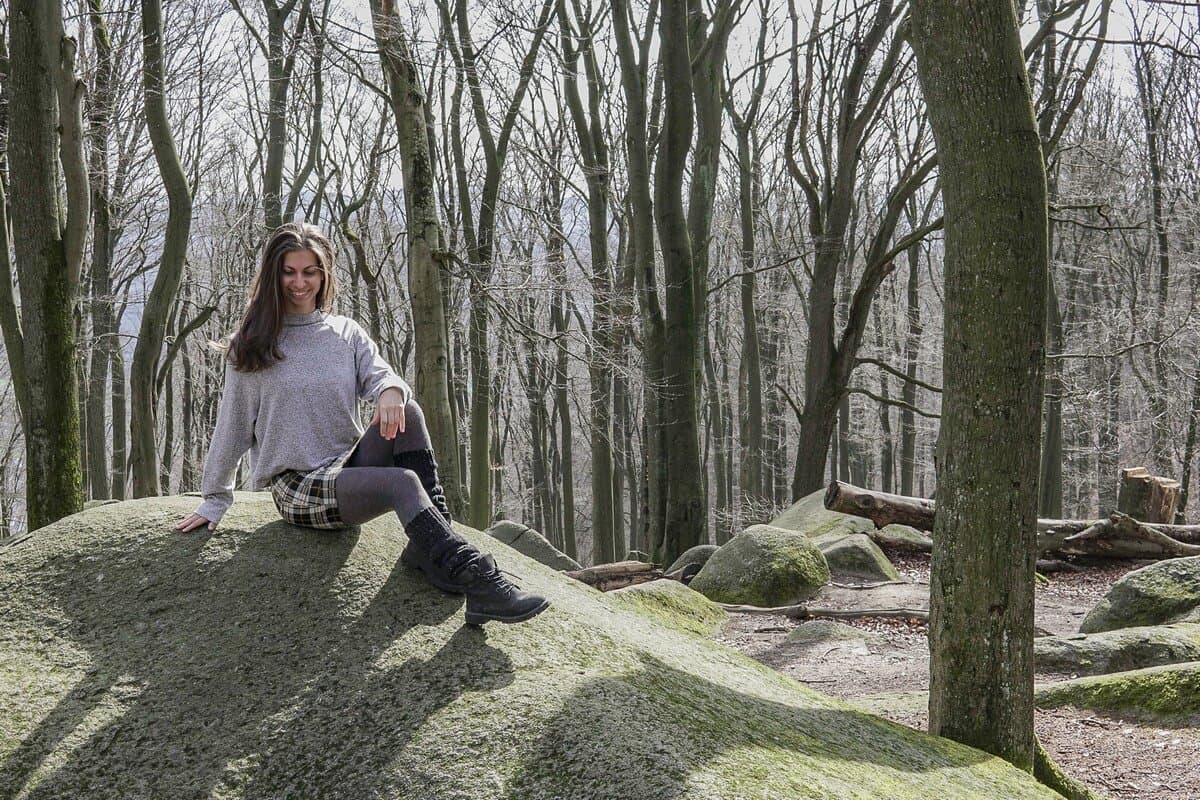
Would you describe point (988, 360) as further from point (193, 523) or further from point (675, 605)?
point (675, 605)

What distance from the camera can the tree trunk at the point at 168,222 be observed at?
9.39 m

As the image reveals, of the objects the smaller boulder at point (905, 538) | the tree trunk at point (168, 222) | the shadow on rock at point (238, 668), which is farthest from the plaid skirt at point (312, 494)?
the smaller boulder at point (905, 538)

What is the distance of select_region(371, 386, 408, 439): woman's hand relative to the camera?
331 cm

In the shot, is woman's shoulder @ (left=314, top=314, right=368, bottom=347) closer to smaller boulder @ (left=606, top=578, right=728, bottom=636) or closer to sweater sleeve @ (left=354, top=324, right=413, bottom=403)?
sweater sleeve @ (left=354, top=324, right=413, bottom=403)

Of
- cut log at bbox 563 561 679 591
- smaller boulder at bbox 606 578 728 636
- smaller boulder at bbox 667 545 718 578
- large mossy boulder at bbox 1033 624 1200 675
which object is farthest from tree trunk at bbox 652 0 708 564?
large mossy boulder at bbox 1033 624 1200 675

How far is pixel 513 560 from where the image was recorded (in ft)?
14.9

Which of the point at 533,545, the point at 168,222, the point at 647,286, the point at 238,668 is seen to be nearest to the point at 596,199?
the point at 647,286

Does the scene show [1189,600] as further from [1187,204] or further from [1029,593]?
[1187,204]

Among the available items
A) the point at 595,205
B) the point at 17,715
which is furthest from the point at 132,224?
the point at 17,715

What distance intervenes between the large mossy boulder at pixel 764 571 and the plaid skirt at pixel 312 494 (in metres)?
5.32

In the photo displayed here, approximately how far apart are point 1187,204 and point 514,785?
19.4m

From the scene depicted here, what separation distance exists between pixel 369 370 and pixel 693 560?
7.03 metres

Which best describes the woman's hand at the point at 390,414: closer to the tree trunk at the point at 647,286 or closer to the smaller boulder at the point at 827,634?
the smaller boulder at the point at 827,634

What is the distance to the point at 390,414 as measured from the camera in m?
3.31
